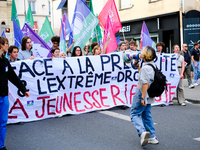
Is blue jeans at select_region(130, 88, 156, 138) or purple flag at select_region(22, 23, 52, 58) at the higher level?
A: purple flag at select_region(22, 23, 52, 58)

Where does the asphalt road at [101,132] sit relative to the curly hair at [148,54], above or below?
below

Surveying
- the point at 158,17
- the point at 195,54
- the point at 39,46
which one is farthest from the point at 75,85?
the point at 158,17

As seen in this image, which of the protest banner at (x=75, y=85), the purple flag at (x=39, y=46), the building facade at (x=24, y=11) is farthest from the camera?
the building facade at (x=24, y=11)

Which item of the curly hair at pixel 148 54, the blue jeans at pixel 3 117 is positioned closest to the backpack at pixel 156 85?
Result: the curly hair at pixel 148 54

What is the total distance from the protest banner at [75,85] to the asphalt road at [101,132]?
0.34 meters

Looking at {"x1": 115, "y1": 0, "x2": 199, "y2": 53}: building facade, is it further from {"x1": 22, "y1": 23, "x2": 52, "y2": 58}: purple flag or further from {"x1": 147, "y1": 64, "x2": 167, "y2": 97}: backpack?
{"x1": 147, "y1": 64, "x2": 167, "y2": 97}: backpack

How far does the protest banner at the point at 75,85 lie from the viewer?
6.83m

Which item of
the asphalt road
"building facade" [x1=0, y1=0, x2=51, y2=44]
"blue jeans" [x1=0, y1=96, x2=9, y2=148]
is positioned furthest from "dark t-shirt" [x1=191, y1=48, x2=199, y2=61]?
"building facade" [x1=0, y1=0, x2=51, y2=44]

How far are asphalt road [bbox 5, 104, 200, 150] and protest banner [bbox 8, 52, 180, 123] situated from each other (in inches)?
13.5

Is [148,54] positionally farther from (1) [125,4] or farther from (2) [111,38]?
(1) [125,4]

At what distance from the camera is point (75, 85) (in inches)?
293

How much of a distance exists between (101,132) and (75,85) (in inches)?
86.4

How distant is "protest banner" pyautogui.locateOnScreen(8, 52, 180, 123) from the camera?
22.4ft

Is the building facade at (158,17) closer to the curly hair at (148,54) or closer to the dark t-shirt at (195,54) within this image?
the dark t-shirt at (195,54)
